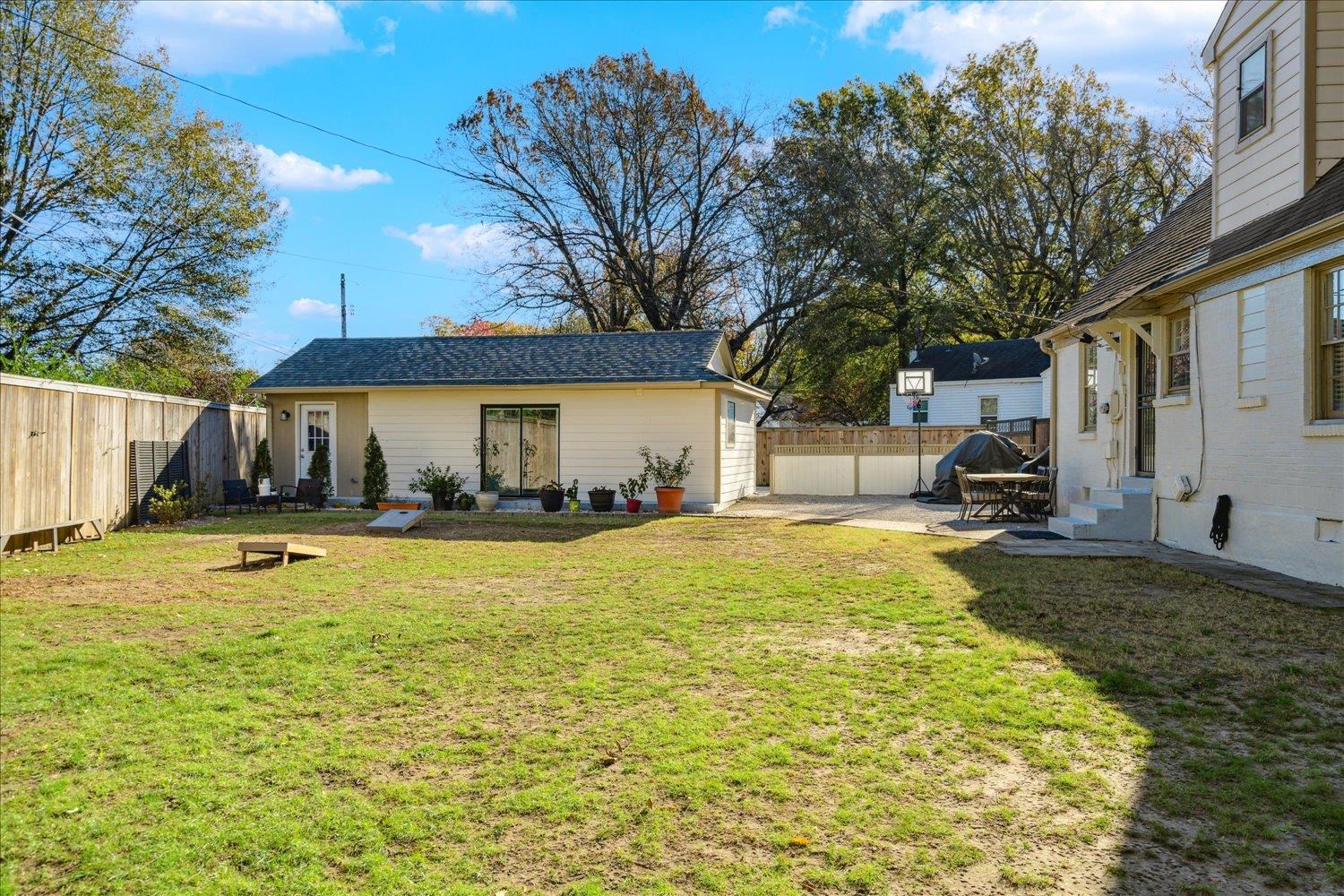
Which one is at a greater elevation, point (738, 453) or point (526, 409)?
point (526, 409)

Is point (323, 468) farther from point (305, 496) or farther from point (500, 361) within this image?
point (500, 361)

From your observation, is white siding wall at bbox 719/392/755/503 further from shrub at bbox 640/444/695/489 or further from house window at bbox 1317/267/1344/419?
house window at bbox 1317/267/1344/419

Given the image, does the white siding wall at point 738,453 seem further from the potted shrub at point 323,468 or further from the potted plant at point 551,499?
the potted shrub at point 323,468

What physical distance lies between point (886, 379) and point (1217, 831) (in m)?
34.1

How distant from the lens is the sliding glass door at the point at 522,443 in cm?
1709

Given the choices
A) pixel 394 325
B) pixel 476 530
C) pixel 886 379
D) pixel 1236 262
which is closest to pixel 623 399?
pixel 476 530

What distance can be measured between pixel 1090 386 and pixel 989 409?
17079mm

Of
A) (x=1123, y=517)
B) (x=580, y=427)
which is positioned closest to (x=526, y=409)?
(x=580, y=427)

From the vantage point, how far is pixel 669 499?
15523 mm

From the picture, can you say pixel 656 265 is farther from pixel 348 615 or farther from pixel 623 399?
pixel 348 615

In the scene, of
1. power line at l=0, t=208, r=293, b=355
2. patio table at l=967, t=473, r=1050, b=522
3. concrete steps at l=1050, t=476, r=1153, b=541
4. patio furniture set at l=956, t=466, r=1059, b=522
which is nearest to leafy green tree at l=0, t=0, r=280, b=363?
power line at l=0, t=208, r=293, b=355

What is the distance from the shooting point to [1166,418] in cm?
1006

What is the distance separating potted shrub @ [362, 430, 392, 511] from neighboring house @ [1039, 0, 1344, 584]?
13.5 meters

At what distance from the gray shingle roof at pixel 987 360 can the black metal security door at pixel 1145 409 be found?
58.2 feet
